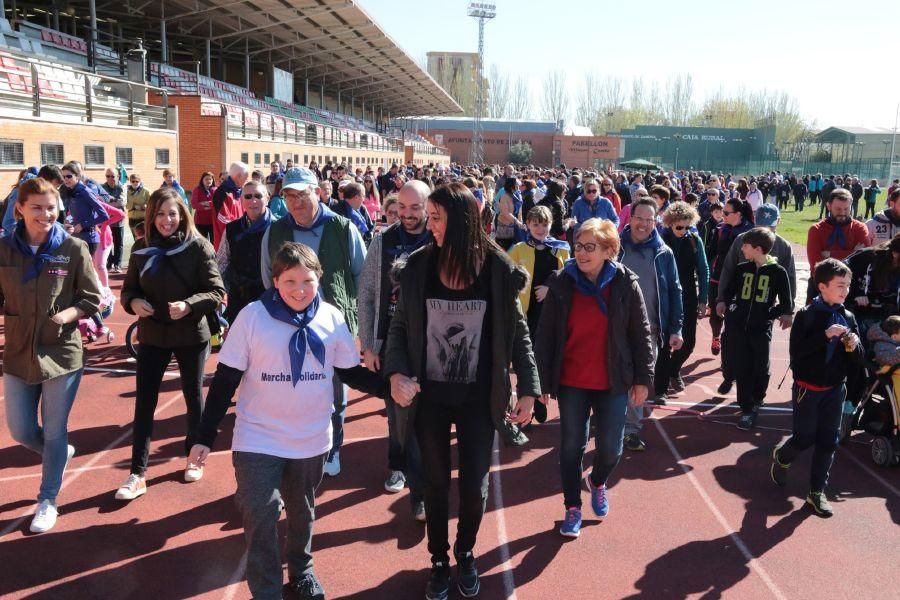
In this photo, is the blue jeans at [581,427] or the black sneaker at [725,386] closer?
the blue jeans at [581,427]

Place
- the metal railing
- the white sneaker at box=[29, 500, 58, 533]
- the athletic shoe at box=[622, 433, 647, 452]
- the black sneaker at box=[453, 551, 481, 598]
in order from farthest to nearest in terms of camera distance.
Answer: the metal railing < the athletic shoe at box=[622, 433, 647, 452] < the white sneaker at box=[29, 500, 58, 533] < the black sneaker at box=[453, 551, 481, 598]

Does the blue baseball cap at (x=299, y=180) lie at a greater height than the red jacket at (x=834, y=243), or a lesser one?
greater

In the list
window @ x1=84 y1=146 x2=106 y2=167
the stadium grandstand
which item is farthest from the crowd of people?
window @ x1=84 y1=146 x2=106 y2=167

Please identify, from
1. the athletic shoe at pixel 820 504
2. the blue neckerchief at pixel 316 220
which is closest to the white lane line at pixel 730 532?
the athletic shoe at pixel 820 504

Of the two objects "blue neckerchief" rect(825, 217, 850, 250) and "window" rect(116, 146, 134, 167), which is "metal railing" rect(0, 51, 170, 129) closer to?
"window" rect(116, 146, 134, 167)

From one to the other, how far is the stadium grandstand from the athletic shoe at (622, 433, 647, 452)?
13.7 metres

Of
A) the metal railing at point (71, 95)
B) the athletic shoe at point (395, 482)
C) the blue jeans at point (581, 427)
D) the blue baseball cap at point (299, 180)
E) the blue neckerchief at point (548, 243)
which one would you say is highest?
the metal railing at point (71, 95)

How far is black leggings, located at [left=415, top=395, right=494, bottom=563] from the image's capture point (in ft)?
11.5

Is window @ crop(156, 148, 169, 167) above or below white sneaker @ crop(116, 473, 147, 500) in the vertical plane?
above

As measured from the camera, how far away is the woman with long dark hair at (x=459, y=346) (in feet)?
10.9

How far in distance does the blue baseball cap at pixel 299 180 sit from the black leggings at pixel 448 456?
1979 mm

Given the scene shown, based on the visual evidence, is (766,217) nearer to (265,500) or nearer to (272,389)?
(272,389)

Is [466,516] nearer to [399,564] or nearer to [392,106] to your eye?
[399,564]

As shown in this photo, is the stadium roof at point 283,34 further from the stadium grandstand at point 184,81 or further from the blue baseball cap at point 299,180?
the blue baseball cap at point 299,180
